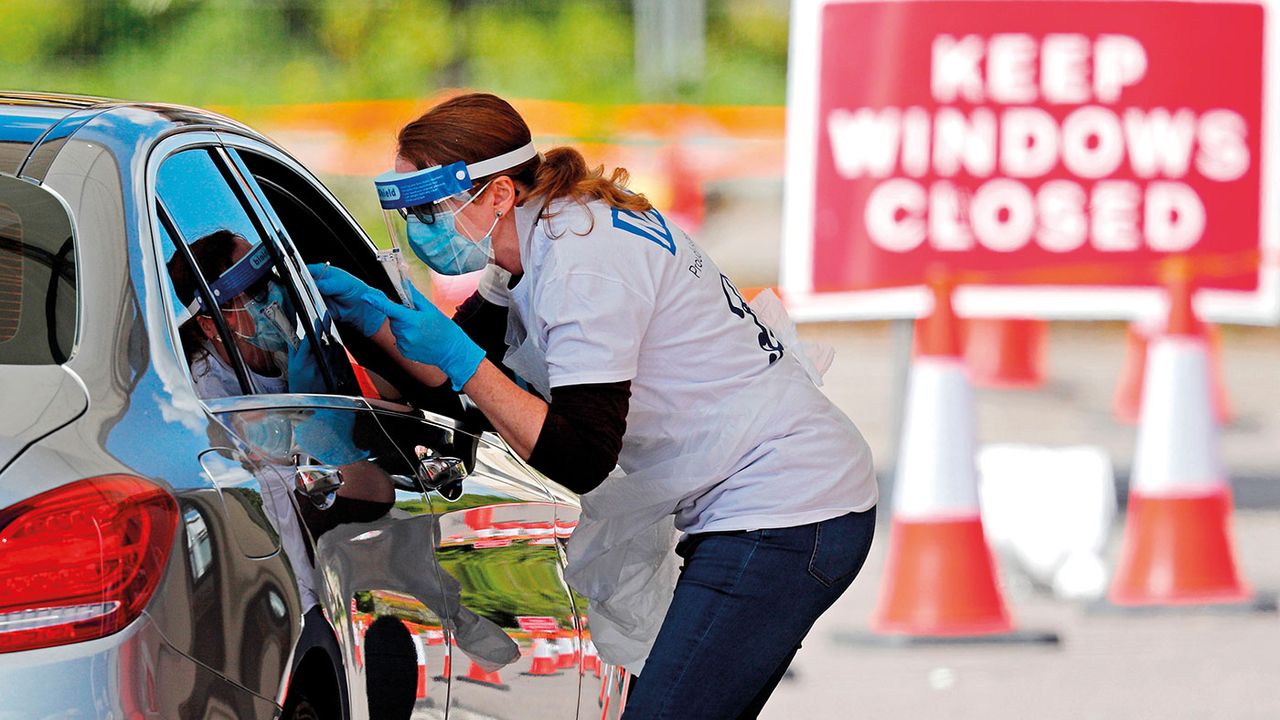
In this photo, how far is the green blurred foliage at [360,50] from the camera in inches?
516

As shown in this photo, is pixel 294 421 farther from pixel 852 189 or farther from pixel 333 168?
pixel 333 168

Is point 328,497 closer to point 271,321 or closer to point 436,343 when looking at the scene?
point 436,343

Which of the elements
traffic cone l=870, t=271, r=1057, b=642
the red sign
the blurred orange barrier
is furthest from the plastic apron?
the blurred orange barrier

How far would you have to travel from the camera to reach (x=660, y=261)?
2.84 m

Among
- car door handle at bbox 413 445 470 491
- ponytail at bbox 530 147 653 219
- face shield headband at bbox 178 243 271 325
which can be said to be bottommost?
car door handle at bbox 413 445 470 491

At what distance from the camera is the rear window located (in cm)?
236

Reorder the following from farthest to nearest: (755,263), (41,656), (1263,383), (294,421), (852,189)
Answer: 1. (755,263)
2. (1263,383)
3. (852,189)
4. (294,421)
5. (41,656)

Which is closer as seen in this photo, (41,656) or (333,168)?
(41,656)

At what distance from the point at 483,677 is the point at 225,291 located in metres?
0.74

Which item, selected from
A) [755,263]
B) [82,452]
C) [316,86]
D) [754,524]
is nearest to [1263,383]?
[755,263]

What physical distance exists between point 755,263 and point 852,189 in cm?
566

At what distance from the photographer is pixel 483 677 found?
116 inches

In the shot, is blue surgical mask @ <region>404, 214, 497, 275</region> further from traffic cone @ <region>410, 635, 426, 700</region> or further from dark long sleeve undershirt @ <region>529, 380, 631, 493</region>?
traffic cone @ <region>410, 635, 426, 700</region>

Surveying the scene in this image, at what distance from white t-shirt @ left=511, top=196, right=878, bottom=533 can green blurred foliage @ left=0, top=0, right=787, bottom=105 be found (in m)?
10.2
